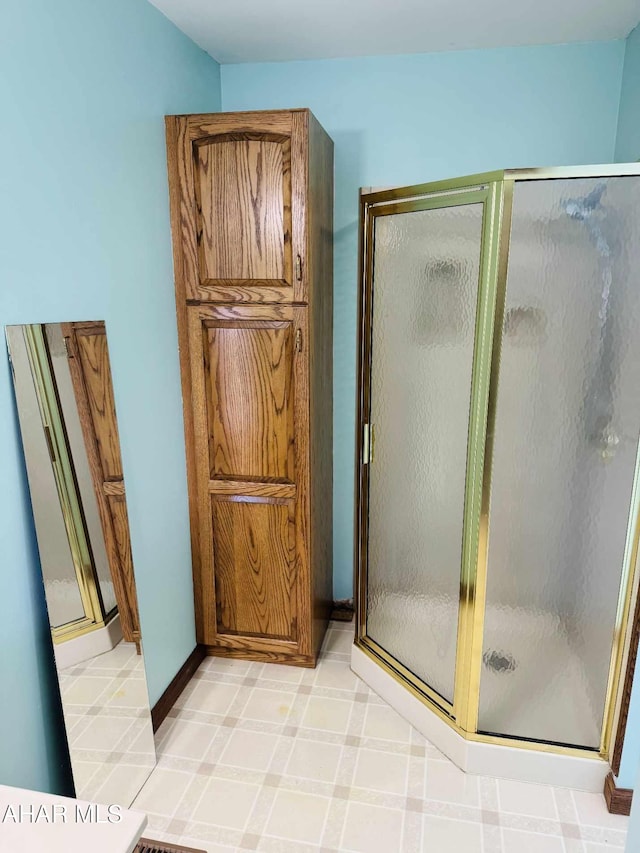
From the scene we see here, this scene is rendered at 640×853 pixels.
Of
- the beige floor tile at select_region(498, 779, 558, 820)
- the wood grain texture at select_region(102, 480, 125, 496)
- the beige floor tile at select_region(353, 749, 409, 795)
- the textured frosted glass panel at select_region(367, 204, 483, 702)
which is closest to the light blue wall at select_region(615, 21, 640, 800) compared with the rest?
the beige floor tile at select_region(498, 779, 558, 820)

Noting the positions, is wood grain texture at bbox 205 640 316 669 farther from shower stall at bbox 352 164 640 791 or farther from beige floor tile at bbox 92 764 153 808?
beige floor tile at bbox 92 764 153 808

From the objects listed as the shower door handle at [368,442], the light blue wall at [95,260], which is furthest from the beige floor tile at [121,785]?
the shower door handle at [368,442]

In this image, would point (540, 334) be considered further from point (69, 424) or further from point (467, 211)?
point (69, 424)

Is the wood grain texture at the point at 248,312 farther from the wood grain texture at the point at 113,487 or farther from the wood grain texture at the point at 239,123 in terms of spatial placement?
the wood grain texture at the point at 113,487

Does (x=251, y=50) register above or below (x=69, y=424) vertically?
above

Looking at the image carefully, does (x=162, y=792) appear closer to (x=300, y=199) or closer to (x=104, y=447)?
(x=104, y=447)

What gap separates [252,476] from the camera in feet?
7.99

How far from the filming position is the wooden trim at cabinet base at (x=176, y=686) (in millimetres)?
2225

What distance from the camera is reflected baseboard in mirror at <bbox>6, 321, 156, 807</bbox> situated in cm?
154

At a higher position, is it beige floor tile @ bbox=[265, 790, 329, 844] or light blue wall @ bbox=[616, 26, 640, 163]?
light blue wall @ bbox=[616, 26, 640, 163]

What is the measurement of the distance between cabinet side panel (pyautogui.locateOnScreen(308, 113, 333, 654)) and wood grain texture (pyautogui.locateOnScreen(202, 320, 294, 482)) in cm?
11

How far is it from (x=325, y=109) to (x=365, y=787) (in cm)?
257

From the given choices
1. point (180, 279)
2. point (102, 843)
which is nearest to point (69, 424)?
point (180, 279)

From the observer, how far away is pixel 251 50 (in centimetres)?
243
